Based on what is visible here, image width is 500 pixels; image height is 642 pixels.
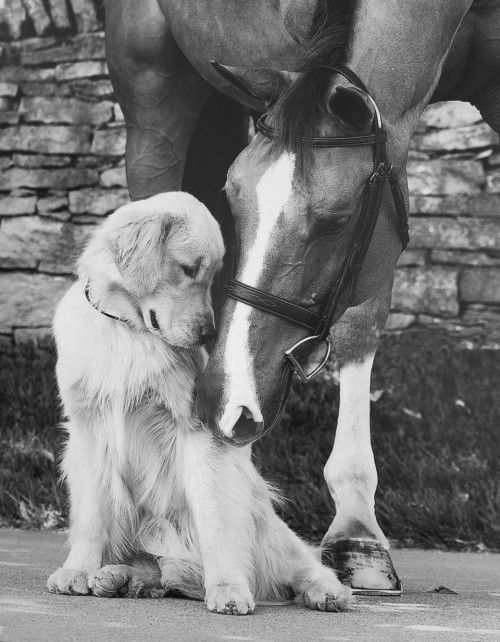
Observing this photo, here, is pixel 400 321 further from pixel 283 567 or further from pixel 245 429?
pixel 245 429

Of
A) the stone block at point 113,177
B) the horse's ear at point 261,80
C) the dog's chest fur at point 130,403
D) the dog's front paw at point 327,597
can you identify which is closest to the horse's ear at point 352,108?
the horse's ear at point 261,80

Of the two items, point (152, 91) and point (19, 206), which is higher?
point (152, 91)

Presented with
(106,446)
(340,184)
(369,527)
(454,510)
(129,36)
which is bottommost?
(454,510)

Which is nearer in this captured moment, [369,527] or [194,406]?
[194,406]

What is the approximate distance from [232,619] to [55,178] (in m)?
5.07

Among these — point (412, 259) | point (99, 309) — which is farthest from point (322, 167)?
point (412, 259)

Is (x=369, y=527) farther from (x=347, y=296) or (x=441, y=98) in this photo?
(x=441, y=98)

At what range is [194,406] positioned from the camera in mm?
3268

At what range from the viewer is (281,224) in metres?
3.06

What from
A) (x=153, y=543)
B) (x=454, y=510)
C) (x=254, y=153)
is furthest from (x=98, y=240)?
(x=454, y=510)

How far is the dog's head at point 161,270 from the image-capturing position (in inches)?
128

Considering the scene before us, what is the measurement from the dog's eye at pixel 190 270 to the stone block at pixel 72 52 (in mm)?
4535

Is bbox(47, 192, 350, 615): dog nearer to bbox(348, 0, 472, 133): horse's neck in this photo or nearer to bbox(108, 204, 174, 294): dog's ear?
bbox(108, 204, 174, 294): dog's ear

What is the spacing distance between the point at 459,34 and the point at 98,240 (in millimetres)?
1238
